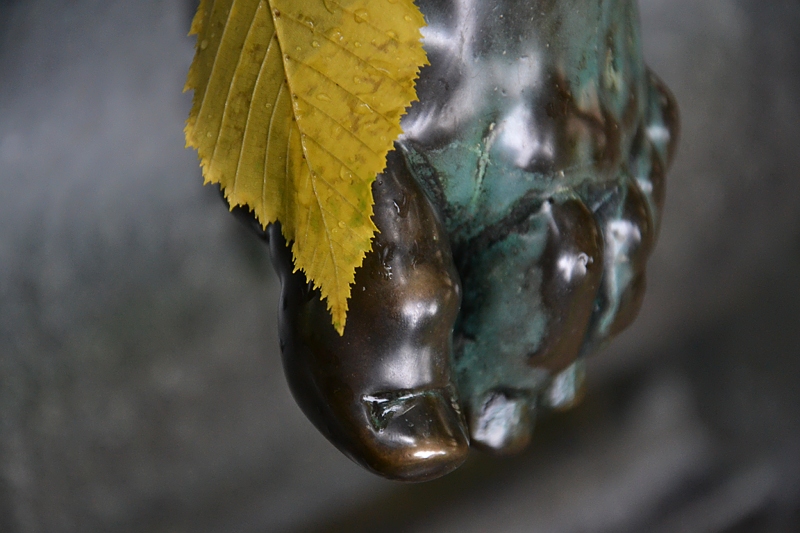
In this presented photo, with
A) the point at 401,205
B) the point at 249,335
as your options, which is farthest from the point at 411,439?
the point at 249,335

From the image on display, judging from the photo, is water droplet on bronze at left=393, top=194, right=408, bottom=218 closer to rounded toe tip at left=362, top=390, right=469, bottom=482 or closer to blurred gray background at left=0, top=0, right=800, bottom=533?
rounded toe tip at left=362, top=390, right=469, bottom=482

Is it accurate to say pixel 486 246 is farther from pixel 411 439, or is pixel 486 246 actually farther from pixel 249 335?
pixel 249 335

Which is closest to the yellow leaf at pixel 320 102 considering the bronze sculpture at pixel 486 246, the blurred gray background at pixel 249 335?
the bronze sculpture at pixel 486 246

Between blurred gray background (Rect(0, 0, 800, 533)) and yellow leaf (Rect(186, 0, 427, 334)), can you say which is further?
blurred gray background (Rect(0, 0, 800, 533))

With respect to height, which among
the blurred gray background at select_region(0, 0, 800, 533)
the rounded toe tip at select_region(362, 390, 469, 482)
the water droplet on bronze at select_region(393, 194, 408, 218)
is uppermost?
the water droplet on bronze at select_region(393, 194, 408, 218)

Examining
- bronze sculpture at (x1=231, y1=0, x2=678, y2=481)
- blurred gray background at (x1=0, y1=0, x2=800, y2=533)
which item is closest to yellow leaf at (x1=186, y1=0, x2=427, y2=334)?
bronze sculpture at (x1=231, y1=0, x2=678, y2=481)

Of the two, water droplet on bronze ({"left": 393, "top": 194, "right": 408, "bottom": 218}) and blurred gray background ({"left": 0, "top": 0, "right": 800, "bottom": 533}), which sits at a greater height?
water droplet on bronze ({"left": 393, "top": 194, "right": 408, "bottom": 218})
